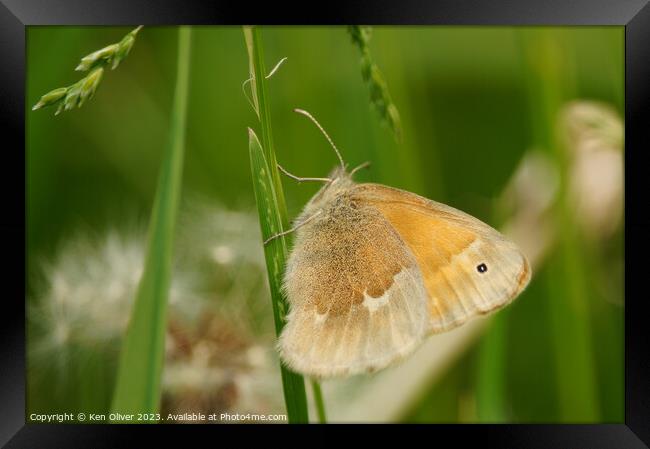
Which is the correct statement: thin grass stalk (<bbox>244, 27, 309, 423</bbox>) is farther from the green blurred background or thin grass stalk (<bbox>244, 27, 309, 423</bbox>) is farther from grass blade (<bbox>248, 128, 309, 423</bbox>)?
the green blurred background

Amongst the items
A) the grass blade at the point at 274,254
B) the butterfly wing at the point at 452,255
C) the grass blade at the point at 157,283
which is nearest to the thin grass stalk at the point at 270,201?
the grass blade at the point at 274,254

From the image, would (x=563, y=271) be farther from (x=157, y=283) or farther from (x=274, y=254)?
(x=157, y=283)

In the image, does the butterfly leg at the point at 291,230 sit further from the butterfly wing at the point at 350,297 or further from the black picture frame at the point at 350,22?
the black picture frame at the point at 350,22

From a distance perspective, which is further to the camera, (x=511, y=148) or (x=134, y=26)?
(x=511, y=148)

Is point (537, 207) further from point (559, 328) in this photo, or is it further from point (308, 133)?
point (308, 133)

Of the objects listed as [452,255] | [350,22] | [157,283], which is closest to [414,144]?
[452,255]

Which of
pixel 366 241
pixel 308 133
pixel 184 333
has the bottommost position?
pixel 184 333

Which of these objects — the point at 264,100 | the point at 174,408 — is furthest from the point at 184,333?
the point at 264,100
